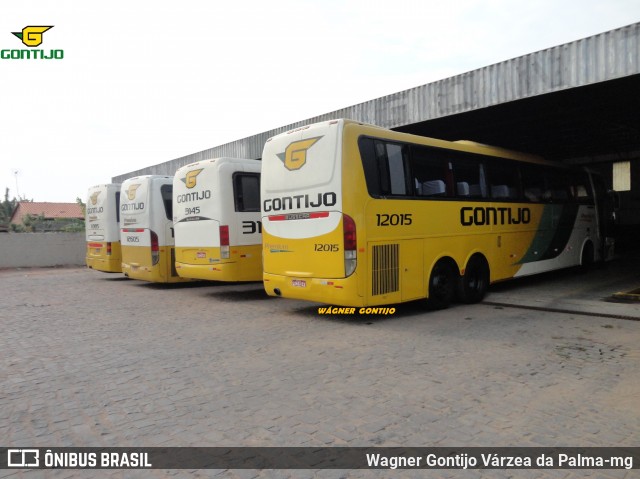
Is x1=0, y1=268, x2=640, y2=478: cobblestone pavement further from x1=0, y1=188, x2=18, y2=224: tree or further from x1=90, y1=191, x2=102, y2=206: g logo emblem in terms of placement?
x1=0, y1=188, x2=18, y2=224: tree

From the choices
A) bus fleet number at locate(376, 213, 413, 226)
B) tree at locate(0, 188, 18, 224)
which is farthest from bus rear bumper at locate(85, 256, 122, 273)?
tree at locate(0, 188, 18, 224)

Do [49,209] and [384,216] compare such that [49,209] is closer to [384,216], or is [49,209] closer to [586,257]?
[586,257]

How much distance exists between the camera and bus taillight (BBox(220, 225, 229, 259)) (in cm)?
1071

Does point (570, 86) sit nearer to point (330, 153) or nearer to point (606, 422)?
point (330, 153)

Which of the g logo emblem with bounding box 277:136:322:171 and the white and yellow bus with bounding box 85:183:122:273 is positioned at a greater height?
the g logo emblem with bounding box 277:136:322:171

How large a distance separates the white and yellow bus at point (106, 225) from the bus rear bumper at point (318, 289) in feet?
27.6

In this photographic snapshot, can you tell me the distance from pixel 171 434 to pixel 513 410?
9.45 feet

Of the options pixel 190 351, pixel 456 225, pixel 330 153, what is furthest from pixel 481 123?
pixel 190 351

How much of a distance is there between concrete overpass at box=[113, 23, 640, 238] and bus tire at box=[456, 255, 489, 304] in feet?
11.4

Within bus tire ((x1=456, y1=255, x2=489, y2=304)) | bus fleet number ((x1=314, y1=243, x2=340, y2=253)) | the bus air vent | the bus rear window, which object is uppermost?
the bus rear window

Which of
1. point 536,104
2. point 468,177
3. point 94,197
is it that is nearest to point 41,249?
point 94,197

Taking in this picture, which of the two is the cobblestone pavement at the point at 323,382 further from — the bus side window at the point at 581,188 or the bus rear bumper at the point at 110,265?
the bus rear bumper at the point at 110,265

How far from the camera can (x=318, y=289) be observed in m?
8.02

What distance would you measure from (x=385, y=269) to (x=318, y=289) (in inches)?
45.1
